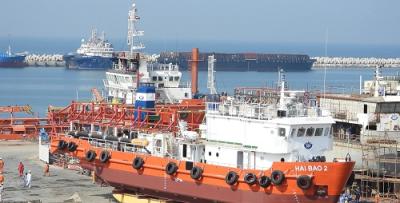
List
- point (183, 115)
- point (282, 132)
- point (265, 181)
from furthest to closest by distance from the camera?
point (183, 115)
point (282, 132)
point (265, 181)

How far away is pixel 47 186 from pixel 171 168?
6.23 metres

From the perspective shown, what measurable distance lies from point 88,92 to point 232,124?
72158 mm

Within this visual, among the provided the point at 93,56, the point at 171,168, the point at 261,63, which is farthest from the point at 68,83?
the point at 171,168

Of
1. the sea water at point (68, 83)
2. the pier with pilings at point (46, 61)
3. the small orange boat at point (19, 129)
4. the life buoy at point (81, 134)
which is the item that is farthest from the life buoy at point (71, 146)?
the pier with pilings at point (46, 61)

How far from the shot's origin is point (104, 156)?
102 feet

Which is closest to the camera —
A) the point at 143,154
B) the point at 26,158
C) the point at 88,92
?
the point at 143,154

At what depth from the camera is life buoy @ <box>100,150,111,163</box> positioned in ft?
102

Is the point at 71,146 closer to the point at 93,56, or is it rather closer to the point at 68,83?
the point at 68,83

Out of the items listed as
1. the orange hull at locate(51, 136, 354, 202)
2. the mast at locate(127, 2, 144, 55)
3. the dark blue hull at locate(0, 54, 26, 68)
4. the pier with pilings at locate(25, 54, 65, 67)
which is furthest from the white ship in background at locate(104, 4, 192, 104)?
the pier with pilings at locate(25, 54, 65, 67)

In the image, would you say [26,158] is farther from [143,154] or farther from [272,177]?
[272,177]

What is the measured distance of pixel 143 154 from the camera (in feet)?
99.3

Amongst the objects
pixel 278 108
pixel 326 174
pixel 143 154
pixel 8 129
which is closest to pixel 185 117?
Result: pixel 143 154

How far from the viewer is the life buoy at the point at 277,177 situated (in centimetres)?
2609

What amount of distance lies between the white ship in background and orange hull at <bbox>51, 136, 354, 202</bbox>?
1446 cm
